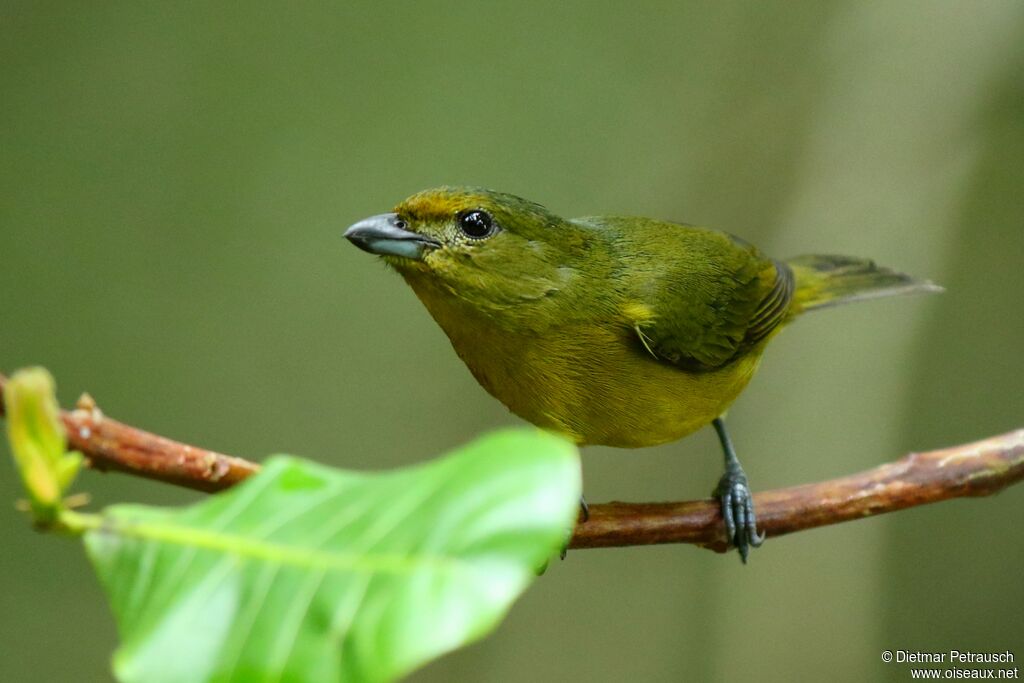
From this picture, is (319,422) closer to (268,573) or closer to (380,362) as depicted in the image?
(380,362)

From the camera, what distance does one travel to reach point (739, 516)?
3.27 m

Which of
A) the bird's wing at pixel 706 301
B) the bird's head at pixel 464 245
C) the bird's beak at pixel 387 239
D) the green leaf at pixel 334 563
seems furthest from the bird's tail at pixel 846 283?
the green leaf at pixel 334 563

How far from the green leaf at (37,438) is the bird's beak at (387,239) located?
5.45 ft

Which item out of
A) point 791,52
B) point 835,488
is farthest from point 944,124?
point 835,488

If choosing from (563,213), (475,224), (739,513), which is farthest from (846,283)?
(563,213)

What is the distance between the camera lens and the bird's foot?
10.5 ft

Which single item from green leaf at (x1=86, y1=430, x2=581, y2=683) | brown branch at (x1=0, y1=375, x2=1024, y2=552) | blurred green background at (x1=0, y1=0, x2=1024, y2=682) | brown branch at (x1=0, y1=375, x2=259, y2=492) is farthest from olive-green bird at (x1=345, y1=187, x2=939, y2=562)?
blurred green background at (x1=0, y1=0, x2=1024, y2=682)

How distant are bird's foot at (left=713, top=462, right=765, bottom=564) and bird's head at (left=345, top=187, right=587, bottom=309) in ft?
3.02

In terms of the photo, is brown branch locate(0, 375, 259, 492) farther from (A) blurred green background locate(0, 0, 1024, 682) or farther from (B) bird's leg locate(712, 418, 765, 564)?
(A) blurred green background locate(0, 0, 1024, 682)

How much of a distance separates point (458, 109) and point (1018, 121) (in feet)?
11.7

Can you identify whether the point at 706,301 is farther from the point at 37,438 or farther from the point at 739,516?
the point at 37,438

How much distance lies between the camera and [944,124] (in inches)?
231

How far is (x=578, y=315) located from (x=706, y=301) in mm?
750

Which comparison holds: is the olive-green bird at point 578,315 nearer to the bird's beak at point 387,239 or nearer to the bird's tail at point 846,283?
the bird's beak at point 387,239
